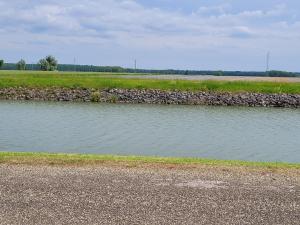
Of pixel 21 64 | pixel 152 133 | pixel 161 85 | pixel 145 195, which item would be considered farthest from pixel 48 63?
pixel 145 195

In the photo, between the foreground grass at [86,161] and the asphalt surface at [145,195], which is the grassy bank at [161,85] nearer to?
the foreground grass at [86,161]

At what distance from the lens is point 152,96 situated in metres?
54.2

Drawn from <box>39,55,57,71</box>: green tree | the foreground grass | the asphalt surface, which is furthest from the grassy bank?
<box>39,55,57,71</box>: green tree

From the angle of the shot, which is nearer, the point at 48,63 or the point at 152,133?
the point at 152,133

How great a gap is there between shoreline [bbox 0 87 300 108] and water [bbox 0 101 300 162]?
32.3 ft

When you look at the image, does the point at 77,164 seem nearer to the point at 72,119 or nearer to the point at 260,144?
the point at 260,144

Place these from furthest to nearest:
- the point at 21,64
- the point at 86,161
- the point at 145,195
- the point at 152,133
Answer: the point at 21,64, the point at 152,133, the point at 86,161, the point at 145,195

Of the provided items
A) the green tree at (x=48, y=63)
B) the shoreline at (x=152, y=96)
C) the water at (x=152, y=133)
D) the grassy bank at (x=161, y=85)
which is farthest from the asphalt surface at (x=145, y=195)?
the green tree at (x=48, y=63)

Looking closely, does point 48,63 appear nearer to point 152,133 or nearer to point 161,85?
point 161,85

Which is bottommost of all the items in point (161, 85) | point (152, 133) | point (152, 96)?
point (152, 133)

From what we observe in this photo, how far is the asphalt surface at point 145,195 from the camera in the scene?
977 cm

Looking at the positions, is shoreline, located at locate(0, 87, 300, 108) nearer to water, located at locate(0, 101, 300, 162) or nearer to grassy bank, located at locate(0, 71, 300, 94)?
grassy bank, located at locate(0, 71, 300, 94)

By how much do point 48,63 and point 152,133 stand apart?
12394 cm

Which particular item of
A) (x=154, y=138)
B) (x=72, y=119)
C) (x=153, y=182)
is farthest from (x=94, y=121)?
(x=153, y=182)
